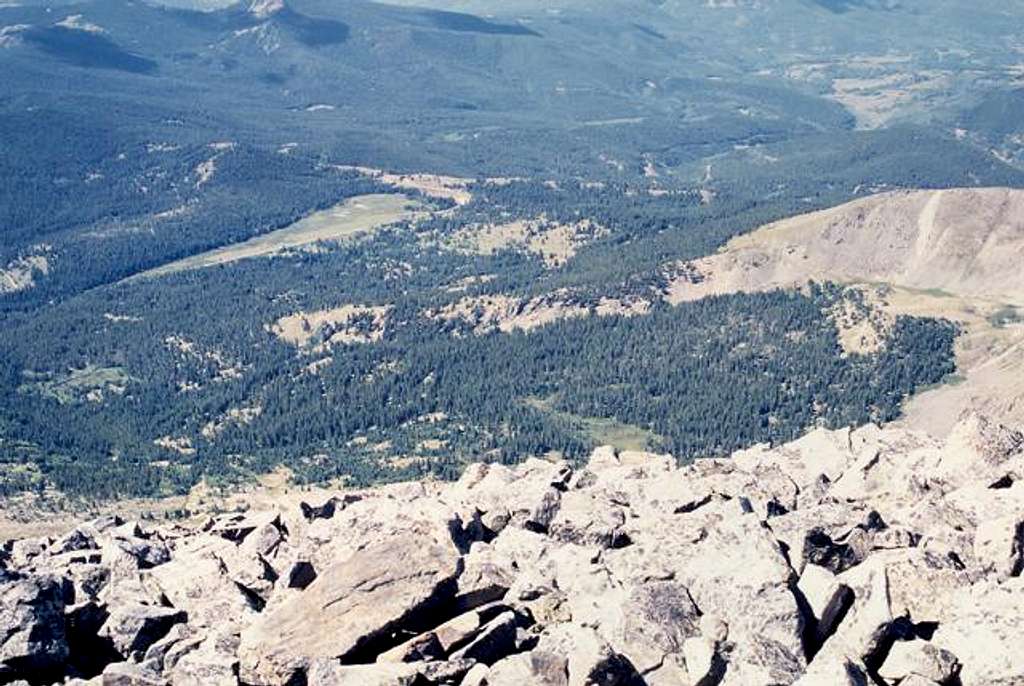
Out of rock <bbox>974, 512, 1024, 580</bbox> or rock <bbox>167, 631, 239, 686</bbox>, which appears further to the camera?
rock <bbox>974, 512, 1024, 580</bbox>

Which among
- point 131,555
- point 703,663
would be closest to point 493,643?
point 703,663

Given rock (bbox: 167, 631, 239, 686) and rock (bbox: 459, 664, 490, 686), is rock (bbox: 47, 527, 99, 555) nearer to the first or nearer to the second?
rock (bbox: 167, 631, 239, 686)

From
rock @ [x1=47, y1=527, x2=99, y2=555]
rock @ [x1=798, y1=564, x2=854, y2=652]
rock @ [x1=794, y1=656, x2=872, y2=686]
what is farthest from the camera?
rock @ [x1=47, y1=527, x2=99, y2=555]

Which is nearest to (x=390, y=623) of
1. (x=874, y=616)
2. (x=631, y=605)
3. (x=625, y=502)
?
(x=631, y=605)

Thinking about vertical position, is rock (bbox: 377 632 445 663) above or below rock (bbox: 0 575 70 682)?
above

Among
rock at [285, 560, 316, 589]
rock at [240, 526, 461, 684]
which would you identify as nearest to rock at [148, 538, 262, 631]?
rock at [285, 560, 316, 589]

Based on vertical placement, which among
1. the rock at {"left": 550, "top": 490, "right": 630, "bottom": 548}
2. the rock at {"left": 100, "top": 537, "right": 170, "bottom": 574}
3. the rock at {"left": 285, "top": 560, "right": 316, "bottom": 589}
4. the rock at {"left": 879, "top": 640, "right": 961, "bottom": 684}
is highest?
the rock at {"left": 879, "top": 640, "right": 961, "bottom": 684}

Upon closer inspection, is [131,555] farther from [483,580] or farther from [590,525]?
[590,525]

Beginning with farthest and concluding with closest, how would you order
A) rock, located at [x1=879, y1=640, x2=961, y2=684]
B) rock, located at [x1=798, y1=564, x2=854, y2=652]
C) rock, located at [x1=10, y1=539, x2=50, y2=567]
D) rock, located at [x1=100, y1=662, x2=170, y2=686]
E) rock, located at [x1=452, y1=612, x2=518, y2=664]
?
rock, located at [x1=10, y1=539, x2=50, y2=567] → rock, located at [x1=798, y1=564, x2=854, y2=652] → rock, located at [x1=100, y1=662, x2=170, y2=686] → rock, located at [x1=452, y1=612, x2=518, y2=664] → rock, located at [x1=879, y1=640, x2=961, y2=684]
